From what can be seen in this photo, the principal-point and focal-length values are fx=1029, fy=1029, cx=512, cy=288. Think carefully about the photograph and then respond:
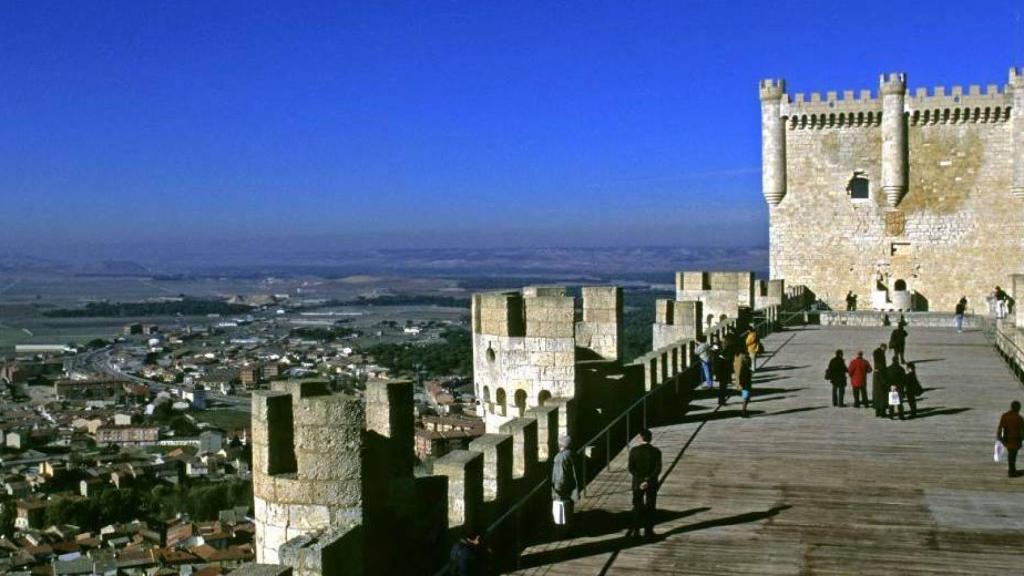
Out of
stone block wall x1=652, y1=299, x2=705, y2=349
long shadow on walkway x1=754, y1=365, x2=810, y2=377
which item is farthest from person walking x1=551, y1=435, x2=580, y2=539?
long shadow on walkway x1=754, y1=365, x2=810, y2=377

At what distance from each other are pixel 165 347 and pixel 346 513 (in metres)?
142

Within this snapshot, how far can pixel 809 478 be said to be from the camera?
10.5 metres

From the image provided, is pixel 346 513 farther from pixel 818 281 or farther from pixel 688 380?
pixel 818 281

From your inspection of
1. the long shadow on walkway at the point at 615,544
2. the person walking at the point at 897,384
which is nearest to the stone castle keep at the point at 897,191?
the person walking at the point at 897,384

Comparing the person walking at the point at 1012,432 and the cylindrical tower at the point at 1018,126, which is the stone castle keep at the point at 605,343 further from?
the person walking at the point at 1012,432

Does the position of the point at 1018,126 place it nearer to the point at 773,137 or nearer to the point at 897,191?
the point at 897,191

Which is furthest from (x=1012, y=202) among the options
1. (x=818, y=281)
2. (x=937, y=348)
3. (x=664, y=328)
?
(x=664, y=328)

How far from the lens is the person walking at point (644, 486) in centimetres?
852

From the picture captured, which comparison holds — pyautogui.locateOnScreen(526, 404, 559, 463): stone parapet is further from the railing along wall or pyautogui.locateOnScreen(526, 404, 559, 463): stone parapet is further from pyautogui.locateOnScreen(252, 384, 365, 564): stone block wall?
the railing along wall

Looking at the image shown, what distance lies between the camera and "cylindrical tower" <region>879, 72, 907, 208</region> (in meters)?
36.5

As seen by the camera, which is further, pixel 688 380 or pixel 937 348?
pixel 937 348

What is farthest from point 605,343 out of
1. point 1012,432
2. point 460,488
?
point 460,488

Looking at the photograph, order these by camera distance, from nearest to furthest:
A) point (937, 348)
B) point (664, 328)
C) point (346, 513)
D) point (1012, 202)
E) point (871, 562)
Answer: point (346, 513) < point (871, 562) < point (664, 328) < point (937, 348) < point (1012, 202)

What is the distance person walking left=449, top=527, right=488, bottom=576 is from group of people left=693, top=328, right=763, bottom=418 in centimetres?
814
